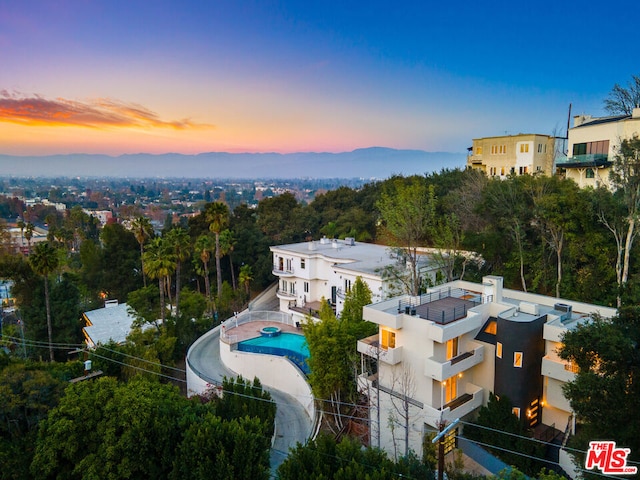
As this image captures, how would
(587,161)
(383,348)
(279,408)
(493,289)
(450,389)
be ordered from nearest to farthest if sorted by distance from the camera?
(450,389) < (383,348) < (493,289) < (279,408) < (587,161)

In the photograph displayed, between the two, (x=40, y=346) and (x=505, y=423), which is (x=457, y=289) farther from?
(x=40, y=346)

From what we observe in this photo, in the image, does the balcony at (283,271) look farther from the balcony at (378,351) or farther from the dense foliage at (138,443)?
the dense foliage at (138,443)

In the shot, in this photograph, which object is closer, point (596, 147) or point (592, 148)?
point (596, 147)

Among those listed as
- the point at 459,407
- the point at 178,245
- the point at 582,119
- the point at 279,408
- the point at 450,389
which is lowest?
the point at 279,408

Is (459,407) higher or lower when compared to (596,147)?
lower

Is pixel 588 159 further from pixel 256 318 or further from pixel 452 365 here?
pixel 256 318

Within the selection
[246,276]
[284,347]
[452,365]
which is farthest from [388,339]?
[246,276]

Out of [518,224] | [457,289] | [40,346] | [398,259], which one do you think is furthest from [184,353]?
[518,224]

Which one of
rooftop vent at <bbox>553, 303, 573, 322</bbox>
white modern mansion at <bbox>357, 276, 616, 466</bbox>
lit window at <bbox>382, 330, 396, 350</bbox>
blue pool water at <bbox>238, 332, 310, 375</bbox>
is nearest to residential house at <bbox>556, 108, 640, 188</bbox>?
rooftop vent at <bbox>553, 303, 573, 322</bbox>
